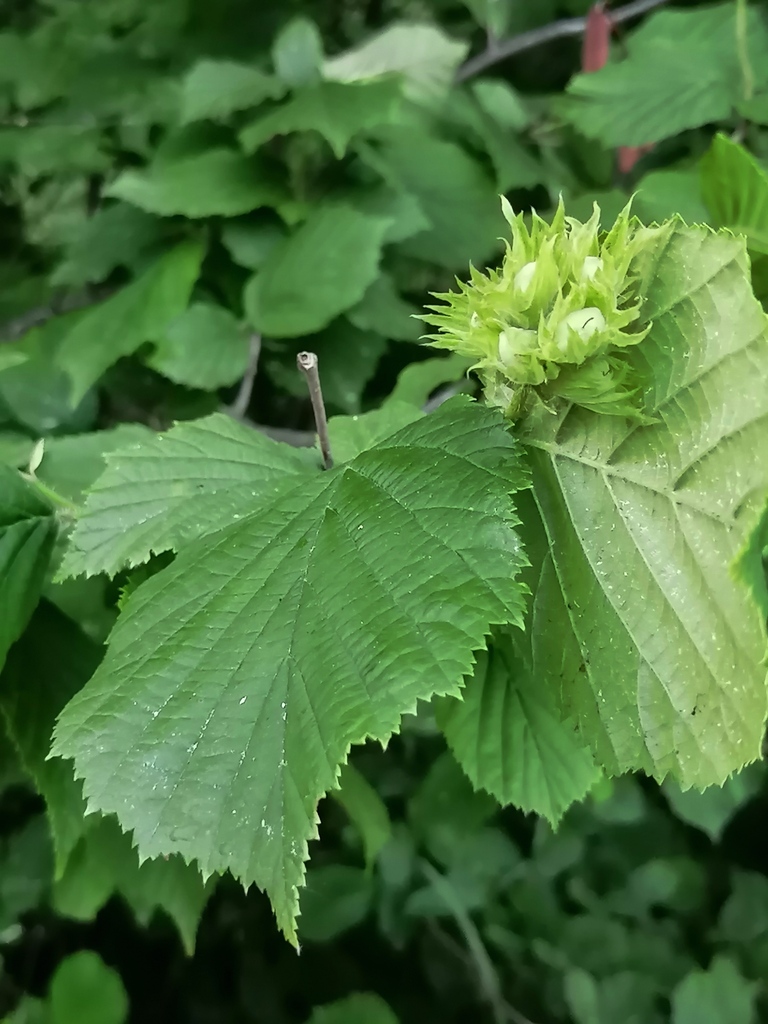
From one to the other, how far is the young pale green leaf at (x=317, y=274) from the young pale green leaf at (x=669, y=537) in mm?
413

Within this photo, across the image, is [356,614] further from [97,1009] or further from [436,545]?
[97,1009]

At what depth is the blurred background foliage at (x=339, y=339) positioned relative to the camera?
0.75 metres

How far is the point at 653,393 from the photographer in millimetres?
314

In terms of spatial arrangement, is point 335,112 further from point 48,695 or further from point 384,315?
point 48,695

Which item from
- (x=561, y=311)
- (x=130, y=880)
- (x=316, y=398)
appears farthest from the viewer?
(x=130, y=880)

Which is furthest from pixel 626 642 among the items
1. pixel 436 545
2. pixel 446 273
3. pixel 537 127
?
pixel 537 127

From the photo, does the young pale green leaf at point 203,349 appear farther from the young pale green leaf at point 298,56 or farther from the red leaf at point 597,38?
the red leaf at point 597,38

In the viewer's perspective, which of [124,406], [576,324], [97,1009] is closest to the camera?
[576,324]

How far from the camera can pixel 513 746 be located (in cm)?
52

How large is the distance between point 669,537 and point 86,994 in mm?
759

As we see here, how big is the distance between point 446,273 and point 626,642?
0.81 metres

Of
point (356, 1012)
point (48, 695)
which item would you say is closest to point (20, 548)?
point (48, 695)

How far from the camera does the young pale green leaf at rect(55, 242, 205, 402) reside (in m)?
0.75

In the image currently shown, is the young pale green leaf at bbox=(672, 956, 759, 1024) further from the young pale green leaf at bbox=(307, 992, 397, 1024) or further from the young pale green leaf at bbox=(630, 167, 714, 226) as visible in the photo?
the young pale green leaf at bbox=(630, 167, 714, 226)
